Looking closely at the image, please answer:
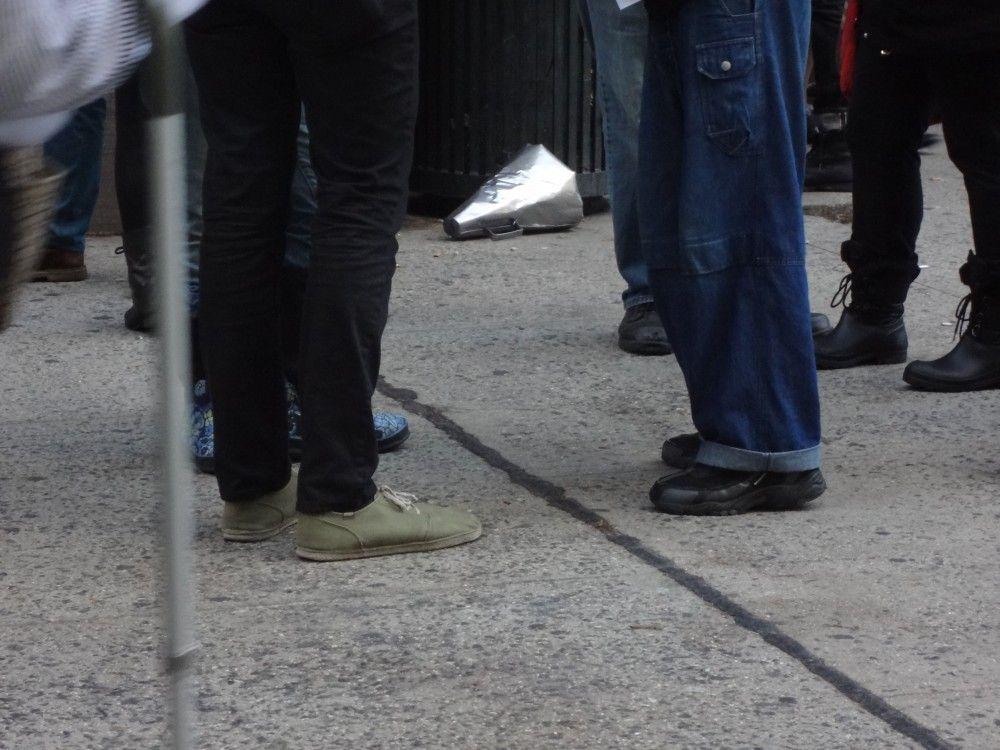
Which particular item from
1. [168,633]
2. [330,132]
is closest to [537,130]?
[330,132]

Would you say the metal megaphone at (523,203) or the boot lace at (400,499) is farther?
the metal megaphone at (523,203)

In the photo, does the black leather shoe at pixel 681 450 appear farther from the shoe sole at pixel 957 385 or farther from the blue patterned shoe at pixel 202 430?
the blue patterned shoe at pixel 202 430

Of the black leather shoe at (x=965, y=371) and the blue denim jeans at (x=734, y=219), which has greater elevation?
the blue denim jeans at (x=734, y=219)

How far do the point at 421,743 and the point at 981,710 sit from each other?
854 mm

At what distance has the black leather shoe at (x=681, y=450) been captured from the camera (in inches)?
147

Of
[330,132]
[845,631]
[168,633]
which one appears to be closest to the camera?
[168,633]

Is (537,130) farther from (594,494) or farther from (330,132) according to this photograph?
(330,132)

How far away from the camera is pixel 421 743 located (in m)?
2.44

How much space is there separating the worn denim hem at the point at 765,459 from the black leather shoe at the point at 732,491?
0.02 m

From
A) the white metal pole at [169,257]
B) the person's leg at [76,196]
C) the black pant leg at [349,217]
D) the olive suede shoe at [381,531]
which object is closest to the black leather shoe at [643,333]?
the olive suede shoe at [381,531]

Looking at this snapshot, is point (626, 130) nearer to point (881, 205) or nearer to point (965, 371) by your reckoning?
point (881, 205)

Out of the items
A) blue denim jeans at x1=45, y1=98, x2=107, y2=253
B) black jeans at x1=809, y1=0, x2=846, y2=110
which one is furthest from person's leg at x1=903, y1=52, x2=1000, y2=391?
black jeans at x1=809, y1=0, x2=846, y2=110

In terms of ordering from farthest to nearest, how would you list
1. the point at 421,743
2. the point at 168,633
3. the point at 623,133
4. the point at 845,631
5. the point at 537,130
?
the point at 537,130 → the point at 623,133 → the point at 845,631 → the point at 421,743 → the point at 168,633

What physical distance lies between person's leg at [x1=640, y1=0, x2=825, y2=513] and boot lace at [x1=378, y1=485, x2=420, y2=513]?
1.76 feet
